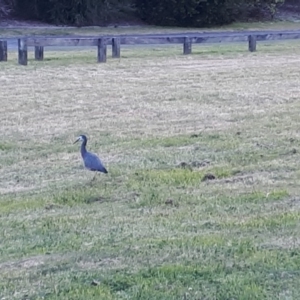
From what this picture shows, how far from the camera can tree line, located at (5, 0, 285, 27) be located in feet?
145

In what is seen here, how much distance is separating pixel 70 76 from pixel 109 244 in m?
14.3

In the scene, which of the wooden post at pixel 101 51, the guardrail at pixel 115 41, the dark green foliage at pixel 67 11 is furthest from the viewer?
the dark green foliage at pixel 67 11

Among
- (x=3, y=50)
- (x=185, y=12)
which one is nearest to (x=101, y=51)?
(x=3, y=50)

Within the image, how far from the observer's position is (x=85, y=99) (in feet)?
57.2

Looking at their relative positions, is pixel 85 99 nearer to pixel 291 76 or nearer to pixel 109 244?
pixel 291 76

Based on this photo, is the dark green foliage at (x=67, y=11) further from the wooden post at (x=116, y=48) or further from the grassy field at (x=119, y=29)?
the wooden post at (x=116, y=48)

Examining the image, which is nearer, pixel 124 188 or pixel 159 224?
pixel 159 224

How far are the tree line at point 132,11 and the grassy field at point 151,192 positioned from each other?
81.4 feet

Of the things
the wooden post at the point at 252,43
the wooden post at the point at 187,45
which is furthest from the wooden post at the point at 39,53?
the wooden post at the point at 252,43

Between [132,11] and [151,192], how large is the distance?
39.2 meters

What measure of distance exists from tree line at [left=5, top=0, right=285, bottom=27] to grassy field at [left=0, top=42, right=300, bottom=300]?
24822 millimetres

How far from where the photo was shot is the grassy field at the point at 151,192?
21.7ft

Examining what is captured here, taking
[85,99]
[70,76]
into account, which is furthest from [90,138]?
[70,76]

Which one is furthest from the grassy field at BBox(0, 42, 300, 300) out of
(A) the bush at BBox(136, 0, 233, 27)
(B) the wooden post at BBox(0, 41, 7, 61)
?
(A) the bush at BBox(136, 0, 233, 27)
